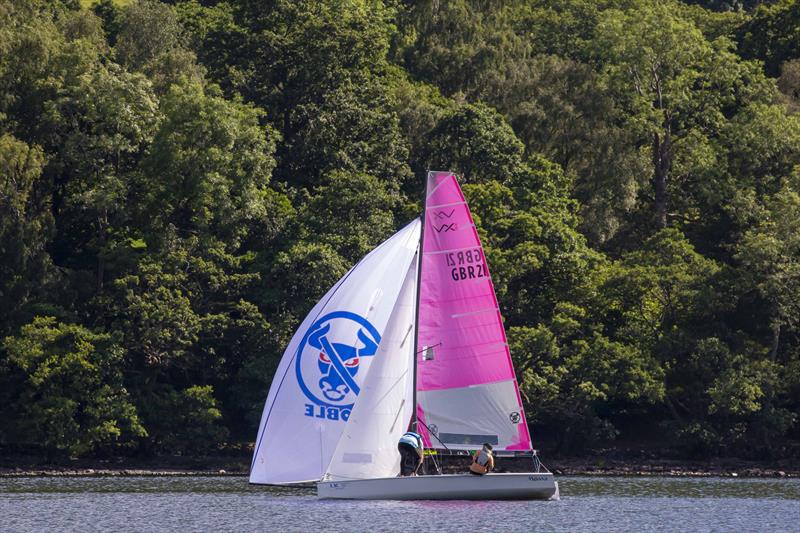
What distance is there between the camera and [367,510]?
3294 centimetres

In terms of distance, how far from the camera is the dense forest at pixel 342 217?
2149 inches

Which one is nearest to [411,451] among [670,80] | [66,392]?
[66,392]

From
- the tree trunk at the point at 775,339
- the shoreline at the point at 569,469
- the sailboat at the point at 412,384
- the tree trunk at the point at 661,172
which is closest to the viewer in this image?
the sailboat at the point at 412,384

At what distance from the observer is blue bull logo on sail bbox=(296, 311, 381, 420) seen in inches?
1384

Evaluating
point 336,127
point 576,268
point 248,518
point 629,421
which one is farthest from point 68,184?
point 248,518

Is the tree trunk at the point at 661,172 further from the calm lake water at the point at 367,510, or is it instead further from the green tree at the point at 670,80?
the calm lake water at the point at 367,510

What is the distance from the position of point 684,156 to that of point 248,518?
39.2 meters

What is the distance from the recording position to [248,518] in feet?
110

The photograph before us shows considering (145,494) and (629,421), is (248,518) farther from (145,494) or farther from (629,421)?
(629,421)

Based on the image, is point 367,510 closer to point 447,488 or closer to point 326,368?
point 447,488

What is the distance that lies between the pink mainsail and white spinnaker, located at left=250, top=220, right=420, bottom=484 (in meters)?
1.38

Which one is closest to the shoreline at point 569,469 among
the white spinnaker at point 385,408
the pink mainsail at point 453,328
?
the white spinnaker at point 385,408

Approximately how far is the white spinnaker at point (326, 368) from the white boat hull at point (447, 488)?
Result: 1.23 meters

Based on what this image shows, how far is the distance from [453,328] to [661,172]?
116 ft
